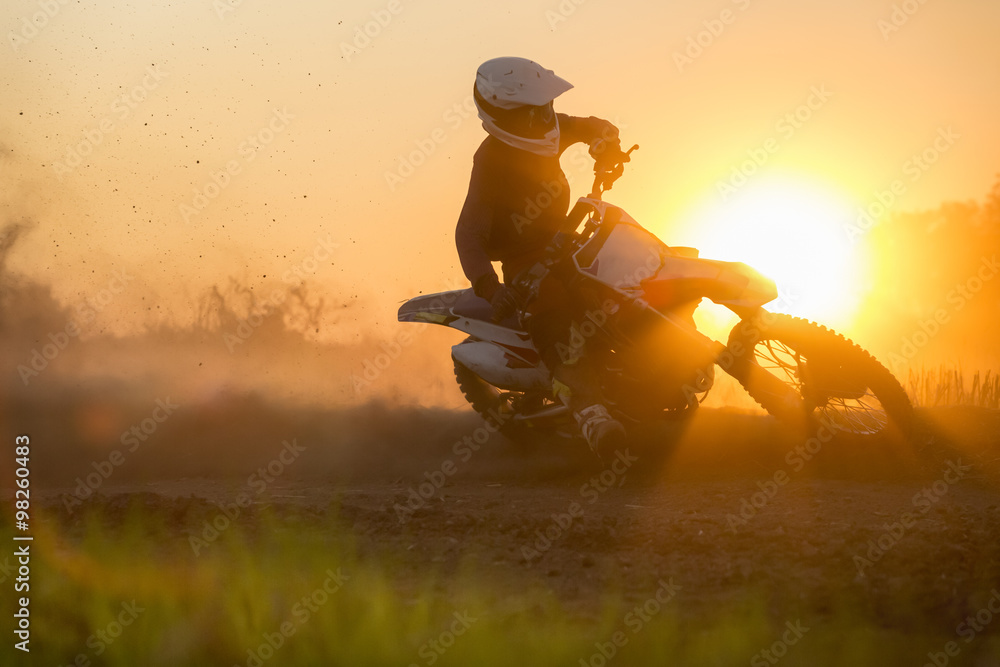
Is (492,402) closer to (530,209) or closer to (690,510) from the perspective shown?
(530,209)

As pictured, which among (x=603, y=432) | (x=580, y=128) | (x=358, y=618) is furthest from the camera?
(x=580, y=128)

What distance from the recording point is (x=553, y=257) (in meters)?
5.81

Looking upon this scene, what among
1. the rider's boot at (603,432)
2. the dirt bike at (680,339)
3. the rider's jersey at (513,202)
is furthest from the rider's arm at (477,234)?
the rider's boot at (603,432)

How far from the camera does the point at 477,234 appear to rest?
20.3ft

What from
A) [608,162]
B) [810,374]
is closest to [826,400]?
[810,374]

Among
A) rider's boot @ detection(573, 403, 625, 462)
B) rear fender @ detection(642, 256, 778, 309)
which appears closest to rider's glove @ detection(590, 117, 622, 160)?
rear fender @ detection(642, 256, 778, 309)

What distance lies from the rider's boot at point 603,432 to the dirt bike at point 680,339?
11.3 inches

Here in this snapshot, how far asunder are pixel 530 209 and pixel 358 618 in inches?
130

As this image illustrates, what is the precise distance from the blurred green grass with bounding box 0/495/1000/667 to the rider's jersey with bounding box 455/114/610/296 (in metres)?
2.19

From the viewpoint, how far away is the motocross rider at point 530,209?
19.3 ft

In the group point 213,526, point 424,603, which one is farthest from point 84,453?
point 424,603

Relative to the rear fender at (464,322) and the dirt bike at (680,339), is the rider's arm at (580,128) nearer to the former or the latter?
the dirt bike at (680,339)

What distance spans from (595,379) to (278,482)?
12.1 ft

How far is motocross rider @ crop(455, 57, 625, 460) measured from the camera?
5.88 m
